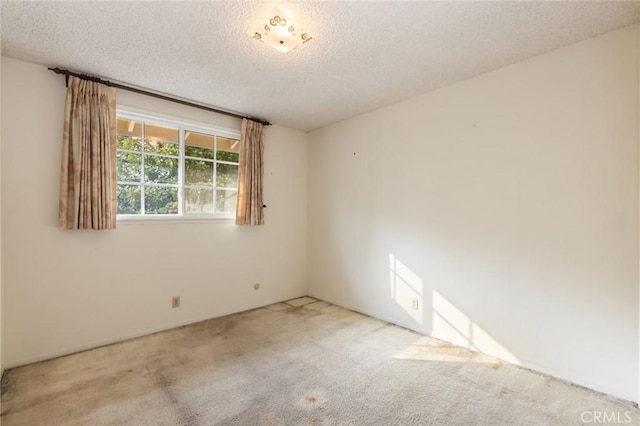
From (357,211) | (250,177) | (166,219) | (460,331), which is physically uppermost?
(250,177)

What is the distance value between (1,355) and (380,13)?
369 centimetres

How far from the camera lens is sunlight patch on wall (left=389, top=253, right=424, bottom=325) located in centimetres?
315

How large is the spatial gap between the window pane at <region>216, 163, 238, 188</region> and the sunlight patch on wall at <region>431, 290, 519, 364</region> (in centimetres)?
267

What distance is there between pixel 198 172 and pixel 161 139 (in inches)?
20.0

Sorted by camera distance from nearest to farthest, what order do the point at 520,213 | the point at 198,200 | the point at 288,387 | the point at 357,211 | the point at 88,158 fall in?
the point at 288,387, the point at 520,213, the point at 88,158, the point at 198,200, the point at 357,211

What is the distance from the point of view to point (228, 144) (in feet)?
12.3

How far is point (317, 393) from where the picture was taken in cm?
208

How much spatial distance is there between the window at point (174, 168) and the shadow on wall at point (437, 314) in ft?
7.08

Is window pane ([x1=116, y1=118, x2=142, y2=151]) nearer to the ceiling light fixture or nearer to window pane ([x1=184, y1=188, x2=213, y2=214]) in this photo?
window pane ([x1=184, y1=188, x2=213, y2=214])

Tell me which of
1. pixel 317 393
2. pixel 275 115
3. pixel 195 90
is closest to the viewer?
pixel 317 393

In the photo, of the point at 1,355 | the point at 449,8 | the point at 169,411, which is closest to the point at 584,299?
the point at 449,8

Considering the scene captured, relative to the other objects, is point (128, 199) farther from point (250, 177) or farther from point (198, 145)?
point (250, 177)

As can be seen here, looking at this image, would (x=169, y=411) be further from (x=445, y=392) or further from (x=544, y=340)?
(x=544, y=340)

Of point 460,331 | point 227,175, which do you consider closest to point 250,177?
point 227,175
